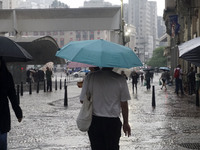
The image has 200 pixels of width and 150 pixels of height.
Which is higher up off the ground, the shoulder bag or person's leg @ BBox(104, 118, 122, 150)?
the shoulder bag

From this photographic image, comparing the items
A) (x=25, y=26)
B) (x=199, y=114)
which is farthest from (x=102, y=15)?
(x=199, y=114)

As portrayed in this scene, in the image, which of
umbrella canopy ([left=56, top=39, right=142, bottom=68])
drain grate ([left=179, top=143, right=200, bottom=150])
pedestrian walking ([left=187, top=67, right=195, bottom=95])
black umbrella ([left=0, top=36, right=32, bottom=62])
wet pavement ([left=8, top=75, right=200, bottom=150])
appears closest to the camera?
umbrella canopy ([left=56, top=39, right=142, bottom=68])

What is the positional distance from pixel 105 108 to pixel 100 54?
68 centimetres

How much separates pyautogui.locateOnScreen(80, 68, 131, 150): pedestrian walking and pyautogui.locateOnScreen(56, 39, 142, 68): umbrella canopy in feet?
0.52

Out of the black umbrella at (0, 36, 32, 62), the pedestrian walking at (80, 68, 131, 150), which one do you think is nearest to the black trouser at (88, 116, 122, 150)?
the pedestrian walking at (80, 68, 131, 150)

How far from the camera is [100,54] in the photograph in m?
5.40

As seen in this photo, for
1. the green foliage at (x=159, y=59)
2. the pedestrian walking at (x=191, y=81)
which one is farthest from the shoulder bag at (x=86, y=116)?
the green foliage at (x=159, y=59)

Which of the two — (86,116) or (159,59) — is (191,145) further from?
(159,59)

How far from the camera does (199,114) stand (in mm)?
14188

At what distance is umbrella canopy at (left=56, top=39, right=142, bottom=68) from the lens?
5.35 m

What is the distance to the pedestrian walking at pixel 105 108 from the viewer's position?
208 inches

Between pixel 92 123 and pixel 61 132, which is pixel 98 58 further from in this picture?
pixel 61 132

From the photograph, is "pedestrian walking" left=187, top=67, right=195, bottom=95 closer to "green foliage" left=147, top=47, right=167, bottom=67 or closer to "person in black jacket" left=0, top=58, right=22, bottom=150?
"person in black jacket" left=0, top=58, right=22, bottom=150

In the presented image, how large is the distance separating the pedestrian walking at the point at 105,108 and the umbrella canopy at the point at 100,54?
0.52ft
